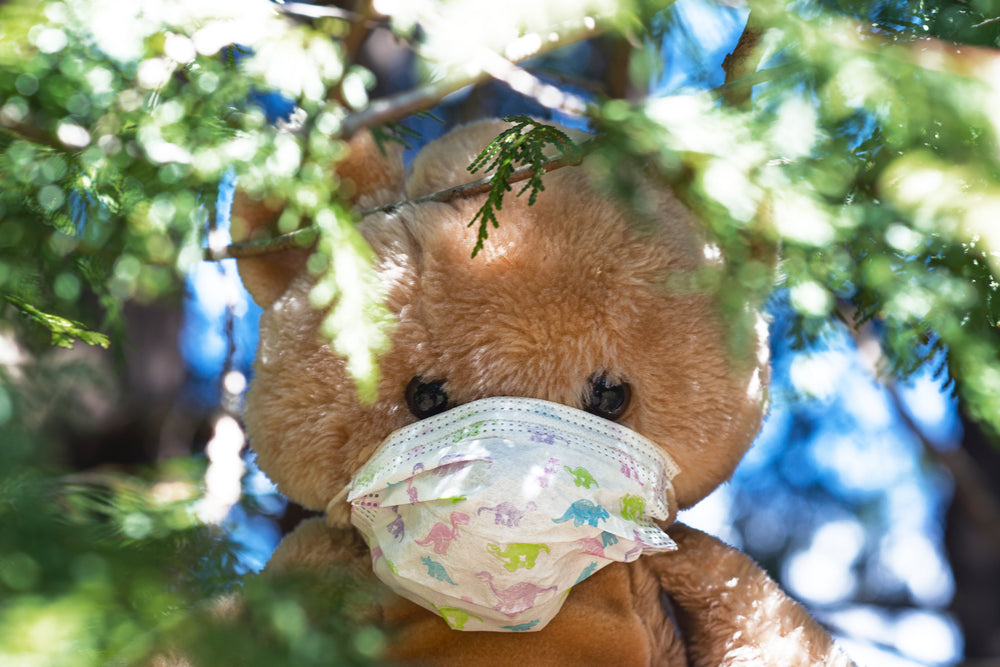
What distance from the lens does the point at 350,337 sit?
3.92 ft

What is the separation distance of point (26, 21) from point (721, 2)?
1.15 meters

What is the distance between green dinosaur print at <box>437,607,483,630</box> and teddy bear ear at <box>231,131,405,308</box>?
0.63 m

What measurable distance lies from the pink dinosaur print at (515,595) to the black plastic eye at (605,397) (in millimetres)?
279

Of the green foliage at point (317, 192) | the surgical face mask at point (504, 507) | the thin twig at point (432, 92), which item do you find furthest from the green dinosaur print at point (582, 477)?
the thin twig at point (432, 92)

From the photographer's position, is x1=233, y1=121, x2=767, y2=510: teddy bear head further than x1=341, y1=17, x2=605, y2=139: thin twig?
No

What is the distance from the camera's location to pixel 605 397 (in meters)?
1.23

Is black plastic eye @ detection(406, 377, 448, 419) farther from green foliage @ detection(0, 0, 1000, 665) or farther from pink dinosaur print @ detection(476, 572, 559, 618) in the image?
pink dinosaur print @ detection(476, 572, 559, 618)

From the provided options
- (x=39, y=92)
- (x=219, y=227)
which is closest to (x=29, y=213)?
(x=39, y=92)

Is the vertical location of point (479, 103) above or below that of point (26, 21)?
below

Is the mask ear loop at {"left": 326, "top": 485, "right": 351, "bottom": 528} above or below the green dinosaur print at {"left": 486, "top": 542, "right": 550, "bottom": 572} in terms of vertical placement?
below

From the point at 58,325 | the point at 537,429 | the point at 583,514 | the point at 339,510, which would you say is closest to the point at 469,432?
the point at 537,429

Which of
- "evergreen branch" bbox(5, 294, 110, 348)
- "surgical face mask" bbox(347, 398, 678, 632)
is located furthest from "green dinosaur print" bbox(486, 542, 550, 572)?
"evergreen branch" bbox(5, 294, 110, 348)

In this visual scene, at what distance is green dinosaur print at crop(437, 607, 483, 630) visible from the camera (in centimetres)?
117

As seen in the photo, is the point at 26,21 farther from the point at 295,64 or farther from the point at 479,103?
the point at 479,103
